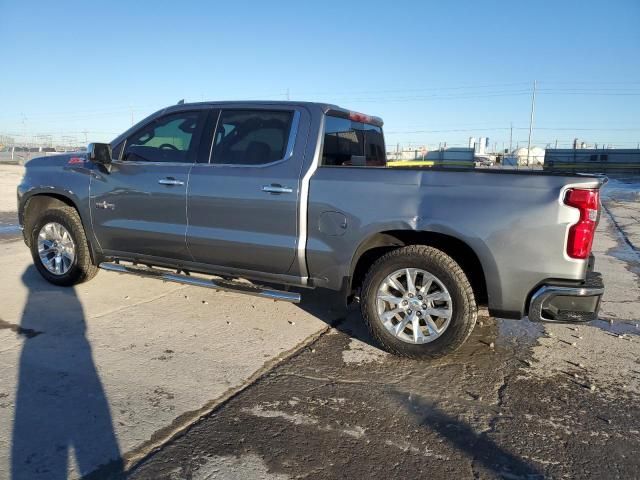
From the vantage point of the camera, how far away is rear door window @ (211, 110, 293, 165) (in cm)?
434

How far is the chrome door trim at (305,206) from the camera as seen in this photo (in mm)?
4074

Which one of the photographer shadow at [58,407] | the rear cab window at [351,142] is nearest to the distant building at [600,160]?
the rear cab window at [351,142]

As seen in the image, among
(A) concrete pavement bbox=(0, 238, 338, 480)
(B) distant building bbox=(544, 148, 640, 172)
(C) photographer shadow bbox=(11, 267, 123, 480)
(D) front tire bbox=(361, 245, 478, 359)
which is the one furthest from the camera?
(B) distant building bbox=(544, 148, 640, 172)

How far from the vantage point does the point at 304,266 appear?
4.22 m

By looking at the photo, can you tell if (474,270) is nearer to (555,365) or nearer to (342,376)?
(555,365)

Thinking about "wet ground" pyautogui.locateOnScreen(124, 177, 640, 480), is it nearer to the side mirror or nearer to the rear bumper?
the rear bumper

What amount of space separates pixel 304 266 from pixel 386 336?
0.88 m

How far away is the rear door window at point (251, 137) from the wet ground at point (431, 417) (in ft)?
5.58

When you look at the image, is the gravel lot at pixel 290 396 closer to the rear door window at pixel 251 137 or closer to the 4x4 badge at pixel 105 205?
the 4x4 badge at pixel 105 205

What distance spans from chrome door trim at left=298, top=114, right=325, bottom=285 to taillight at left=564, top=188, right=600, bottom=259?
6.19 ft

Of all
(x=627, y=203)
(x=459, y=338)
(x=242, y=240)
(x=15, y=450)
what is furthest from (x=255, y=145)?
(x=627, y=203)

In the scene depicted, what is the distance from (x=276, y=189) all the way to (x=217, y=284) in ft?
3.50

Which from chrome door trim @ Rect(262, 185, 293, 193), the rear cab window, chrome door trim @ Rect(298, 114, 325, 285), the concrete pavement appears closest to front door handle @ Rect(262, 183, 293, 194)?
chrome door trim @ Rect(262, 185, 293, 193)

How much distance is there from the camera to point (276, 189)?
13.6 ft
